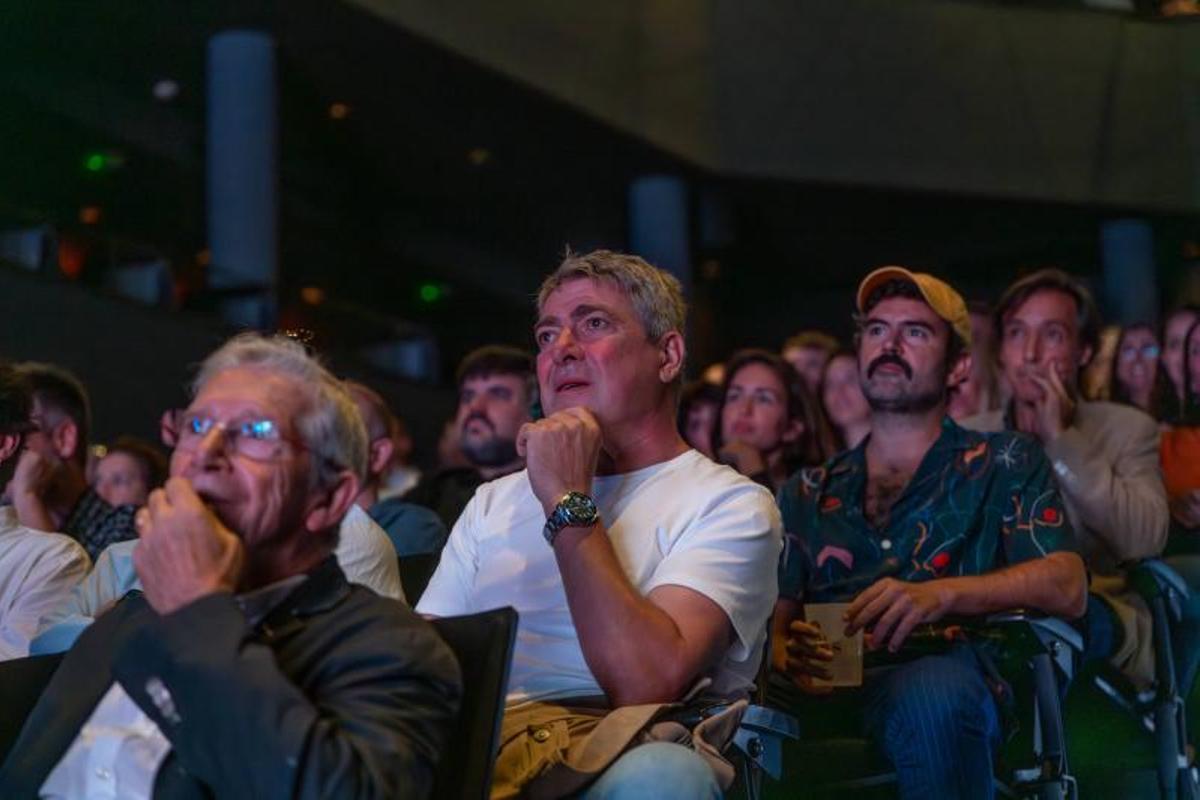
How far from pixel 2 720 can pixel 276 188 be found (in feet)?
28.2

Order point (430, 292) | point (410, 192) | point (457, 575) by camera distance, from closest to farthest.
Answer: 1. point (457, 575)
2. point (410, 192)
3. point (430, 292)

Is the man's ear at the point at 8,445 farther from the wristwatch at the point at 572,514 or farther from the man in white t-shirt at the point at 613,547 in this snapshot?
the wristwatch at the point at 572,514

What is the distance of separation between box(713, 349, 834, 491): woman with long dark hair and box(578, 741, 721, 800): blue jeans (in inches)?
88.6

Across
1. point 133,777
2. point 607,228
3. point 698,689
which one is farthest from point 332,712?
point 607,228

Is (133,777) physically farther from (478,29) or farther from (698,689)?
(478,29)

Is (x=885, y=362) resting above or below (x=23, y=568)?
above

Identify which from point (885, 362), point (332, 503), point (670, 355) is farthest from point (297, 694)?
point (885, 362)

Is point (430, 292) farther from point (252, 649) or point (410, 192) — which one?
point (252, 649)

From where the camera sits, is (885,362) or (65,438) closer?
(885,362)

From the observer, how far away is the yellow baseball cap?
3188mm

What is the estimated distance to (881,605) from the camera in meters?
2.71

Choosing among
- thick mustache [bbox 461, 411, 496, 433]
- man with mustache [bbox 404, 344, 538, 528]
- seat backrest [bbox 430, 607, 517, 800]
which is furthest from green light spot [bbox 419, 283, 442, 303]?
seat backrest [bbox 430, 607, 517, 800]

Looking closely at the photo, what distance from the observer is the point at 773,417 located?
4191mm

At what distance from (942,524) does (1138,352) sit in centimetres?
162
